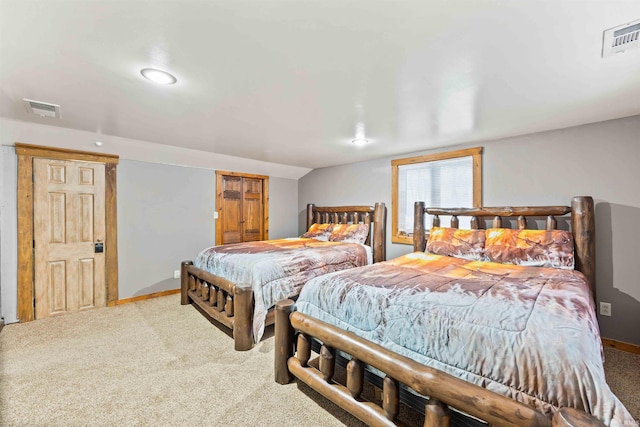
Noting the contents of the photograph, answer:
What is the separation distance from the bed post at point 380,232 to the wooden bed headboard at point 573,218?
2.97ft

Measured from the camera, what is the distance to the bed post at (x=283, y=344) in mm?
2020

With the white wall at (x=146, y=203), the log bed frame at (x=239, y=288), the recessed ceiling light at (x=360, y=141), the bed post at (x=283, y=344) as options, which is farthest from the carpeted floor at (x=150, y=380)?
the recessed ceiling light at (x=360, y=141)

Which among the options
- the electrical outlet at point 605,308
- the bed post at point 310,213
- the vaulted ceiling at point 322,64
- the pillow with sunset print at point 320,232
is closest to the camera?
the vaulted ceiling at point 322,64

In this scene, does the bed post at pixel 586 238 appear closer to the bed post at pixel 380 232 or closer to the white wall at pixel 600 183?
the white wall at pixel 600 183

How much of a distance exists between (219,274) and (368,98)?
2.48 m

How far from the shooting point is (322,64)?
5.44ft

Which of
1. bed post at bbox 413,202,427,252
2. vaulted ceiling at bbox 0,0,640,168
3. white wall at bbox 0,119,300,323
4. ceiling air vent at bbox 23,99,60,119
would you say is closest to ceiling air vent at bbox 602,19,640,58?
vaulted ceiling at bbox 0,0,640,168

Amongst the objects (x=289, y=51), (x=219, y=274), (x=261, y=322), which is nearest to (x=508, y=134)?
(x=289, y=51)

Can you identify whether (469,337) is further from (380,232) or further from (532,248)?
(380,232)

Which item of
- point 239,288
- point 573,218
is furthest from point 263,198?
point 573,218

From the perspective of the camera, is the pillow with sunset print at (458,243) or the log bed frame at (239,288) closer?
the log bed frame at (239,288)

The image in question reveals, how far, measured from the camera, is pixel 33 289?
3.12 m

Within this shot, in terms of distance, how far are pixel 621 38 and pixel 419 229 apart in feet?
8.40

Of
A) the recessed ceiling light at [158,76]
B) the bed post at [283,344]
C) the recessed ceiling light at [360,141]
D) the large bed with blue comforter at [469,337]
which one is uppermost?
the recessed ceiling light at [158,76]
